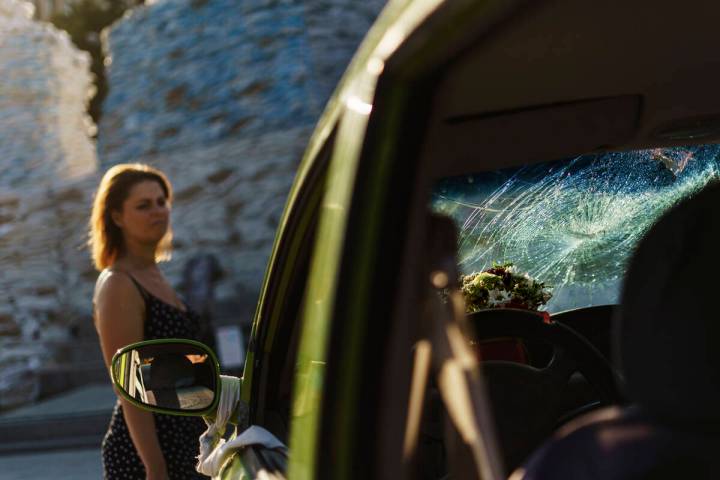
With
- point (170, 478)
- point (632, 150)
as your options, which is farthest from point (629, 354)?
point (170, 478)

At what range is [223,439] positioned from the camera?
1985 mm

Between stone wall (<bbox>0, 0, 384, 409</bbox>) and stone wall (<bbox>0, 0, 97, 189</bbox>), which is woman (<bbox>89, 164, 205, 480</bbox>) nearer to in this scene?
stone wall (<bbox>0, 0, 384, 409</bbox>)

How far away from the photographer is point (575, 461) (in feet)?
2.94

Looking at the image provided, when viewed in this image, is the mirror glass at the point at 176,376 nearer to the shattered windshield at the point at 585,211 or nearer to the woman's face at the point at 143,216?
the shattered windshield at the point at 585,211

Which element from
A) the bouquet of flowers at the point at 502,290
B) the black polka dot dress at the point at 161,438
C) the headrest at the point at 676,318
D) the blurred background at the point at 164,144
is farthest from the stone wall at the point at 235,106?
the headrest at the point at 676,318

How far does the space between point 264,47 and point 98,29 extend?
40.8ft

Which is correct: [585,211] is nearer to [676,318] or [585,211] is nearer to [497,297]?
[497,297]

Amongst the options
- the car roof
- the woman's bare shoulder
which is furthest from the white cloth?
the woman's bare shoulder

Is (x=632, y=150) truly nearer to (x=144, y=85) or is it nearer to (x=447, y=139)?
(x=447, y=139)

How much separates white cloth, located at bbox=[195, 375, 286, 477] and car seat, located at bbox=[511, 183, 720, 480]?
837 millimetres

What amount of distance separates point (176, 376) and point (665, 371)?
1.17 m

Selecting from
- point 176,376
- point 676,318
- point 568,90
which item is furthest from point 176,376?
point 676,318

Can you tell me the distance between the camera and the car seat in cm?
88

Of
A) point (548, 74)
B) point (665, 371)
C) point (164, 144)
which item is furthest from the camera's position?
point (164, 144)
